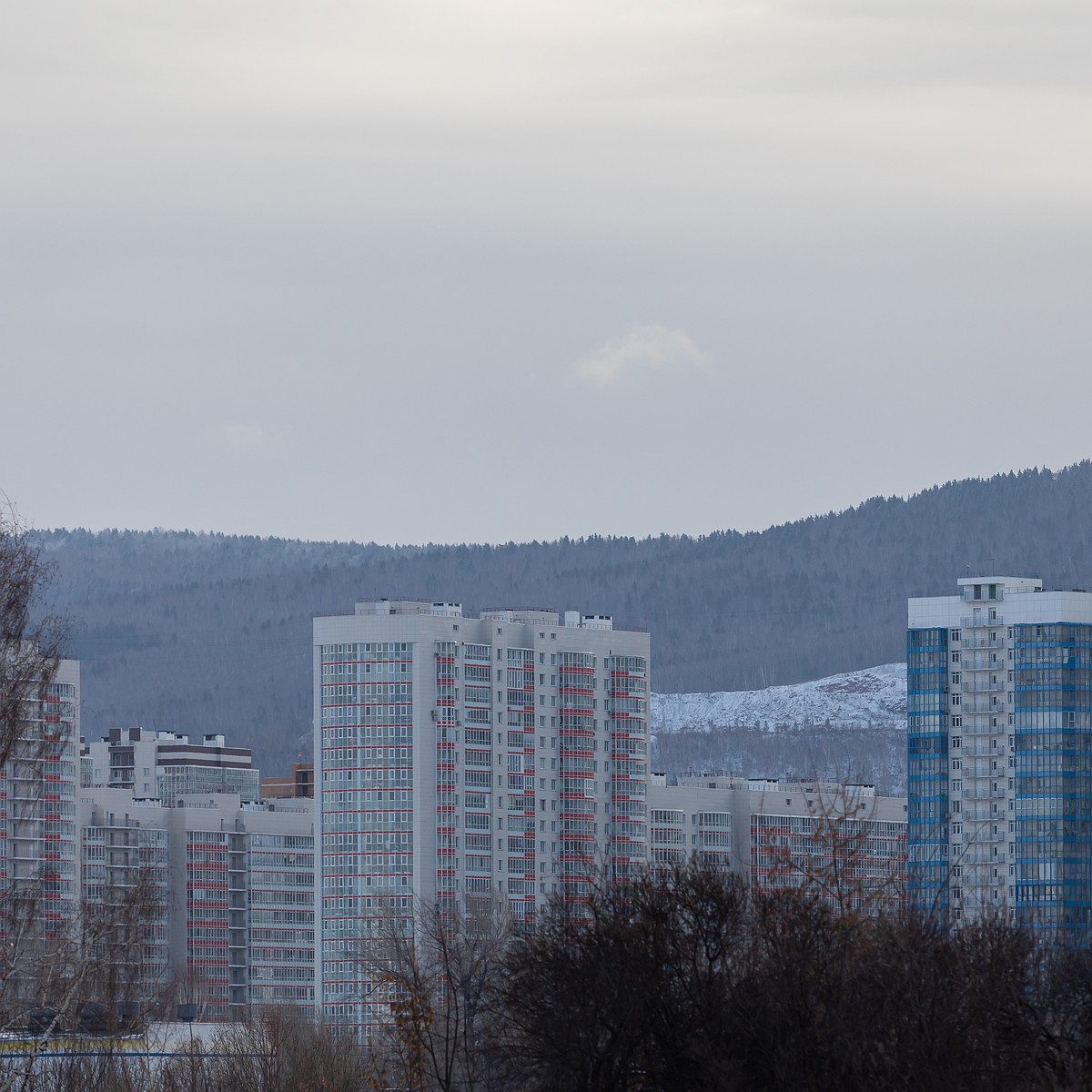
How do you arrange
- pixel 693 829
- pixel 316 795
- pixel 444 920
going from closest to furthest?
pixel 444 920 → pixel 316 795 → pixel 693 829

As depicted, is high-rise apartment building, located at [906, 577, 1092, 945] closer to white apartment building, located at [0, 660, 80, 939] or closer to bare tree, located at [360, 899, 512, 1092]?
bare tree, located at [360, 899, 512, 1092]

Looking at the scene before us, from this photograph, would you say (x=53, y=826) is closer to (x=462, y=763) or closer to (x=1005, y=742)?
(x=462, y=763)

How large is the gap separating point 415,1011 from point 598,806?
107 m

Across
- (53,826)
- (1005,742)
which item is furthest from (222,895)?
(1005,742)

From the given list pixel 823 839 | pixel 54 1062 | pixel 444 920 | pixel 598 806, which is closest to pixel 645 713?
pixel 598 806

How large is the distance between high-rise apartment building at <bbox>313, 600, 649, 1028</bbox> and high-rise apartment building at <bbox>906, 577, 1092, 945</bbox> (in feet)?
65.6

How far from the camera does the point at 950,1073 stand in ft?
142

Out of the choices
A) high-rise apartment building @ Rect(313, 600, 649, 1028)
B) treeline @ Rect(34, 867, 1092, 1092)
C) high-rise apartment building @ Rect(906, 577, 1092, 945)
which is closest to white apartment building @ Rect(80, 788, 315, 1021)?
high-rise apartment building @ Rect(313, 600, 649, 1028)

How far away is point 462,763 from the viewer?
534 feet

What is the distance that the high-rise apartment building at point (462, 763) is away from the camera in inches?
6225

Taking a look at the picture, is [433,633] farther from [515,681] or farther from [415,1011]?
[415,1011]

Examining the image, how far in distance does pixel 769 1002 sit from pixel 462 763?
115 m

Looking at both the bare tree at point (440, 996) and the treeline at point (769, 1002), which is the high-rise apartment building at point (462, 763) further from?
the treeline at point (769, 1002)

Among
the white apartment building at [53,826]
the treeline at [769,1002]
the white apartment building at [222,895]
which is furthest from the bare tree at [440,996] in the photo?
the white apartment building at [222,895]
